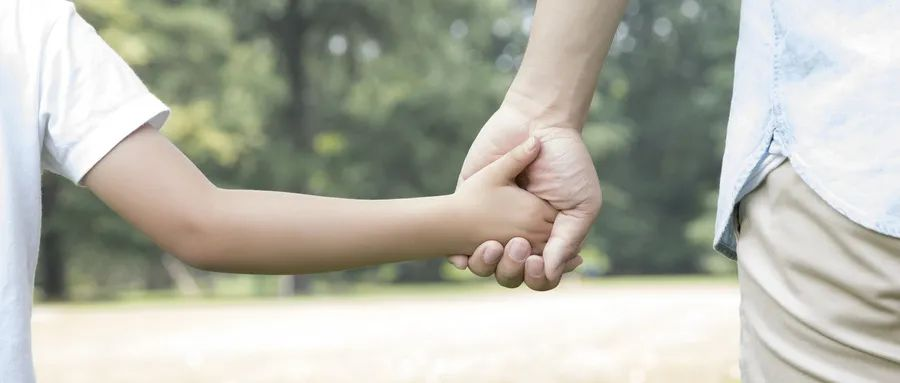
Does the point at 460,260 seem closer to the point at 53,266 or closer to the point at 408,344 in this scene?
the point at 408,344

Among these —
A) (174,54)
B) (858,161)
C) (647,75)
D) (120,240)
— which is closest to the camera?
(858,161)

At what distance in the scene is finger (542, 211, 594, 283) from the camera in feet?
5.96

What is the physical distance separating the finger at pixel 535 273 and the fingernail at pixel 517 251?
2 cm

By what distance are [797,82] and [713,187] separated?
21.9 m

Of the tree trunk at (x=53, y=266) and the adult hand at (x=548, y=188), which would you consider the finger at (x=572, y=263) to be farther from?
the tree trunk at (x=53, y=266)

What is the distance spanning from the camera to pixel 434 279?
2180 cm

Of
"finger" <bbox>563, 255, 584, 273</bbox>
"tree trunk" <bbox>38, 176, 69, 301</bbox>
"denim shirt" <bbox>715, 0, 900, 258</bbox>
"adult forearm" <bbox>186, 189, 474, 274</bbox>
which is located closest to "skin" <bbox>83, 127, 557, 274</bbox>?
"adult forearm" <bbox>186, 189, 474, 274</bbox>

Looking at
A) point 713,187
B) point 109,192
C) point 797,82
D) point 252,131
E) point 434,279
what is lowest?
point 434,279

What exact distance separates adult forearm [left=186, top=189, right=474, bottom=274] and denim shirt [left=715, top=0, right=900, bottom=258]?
57 centimetres

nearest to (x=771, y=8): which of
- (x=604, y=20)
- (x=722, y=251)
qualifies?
(x=722, y=251)

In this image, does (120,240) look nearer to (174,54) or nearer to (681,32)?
(174,54)

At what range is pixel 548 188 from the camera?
185cm

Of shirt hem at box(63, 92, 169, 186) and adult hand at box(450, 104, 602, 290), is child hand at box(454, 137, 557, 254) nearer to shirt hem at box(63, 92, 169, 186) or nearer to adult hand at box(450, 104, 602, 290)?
adult hand at box(450, 104, 602, 290)

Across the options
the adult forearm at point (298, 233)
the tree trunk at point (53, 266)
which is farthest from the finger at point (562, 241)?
the tree trunk at point (53, 266)
